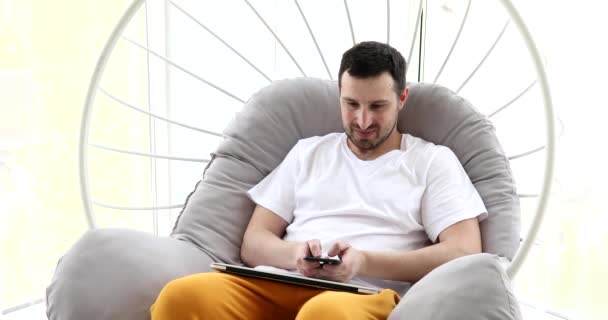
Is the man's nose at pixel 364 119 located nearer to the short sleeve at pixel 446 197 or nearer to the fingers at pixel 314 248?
the short sleeve at pixel 446 197

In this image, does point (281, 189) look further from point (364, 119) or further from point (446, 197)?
point (446, 197)

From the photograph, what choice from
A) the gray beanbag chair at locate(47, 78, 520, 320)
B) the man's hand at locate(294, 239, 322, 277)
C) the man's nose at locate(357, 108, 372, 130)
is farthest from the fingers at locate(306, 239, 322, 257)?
the man's nose at locate(357, 108, 372, 130)

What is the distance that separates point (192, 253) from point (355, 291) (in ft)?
1.47

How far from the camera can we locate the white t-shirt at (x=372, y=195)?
5.68 feet

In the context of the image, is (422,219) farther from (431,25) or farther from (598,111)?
(431,25)

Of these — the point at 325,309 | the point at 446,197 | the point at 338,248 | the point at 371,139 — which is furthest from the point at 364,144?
the point at 325,309

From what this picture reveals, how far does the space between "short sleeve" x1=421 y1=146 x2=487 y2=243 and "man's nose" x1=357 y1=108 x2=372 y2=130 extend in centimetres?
17

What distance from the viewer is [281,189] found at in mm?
1885

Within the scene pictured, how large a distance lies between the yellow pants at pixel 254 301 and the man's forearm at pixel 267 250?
5.3 inches

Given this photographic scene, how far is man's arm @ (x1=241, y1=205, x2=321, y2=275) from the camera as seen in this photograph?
68.0 inches

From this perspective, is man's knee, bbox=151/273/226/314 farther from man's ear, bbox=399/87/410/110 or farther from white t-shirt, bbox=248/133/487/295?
man's ear, bbox=399/87/410/110

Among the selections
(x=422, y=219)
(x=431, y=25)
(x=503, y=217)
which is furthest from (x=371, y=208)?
(x=431, y=25)

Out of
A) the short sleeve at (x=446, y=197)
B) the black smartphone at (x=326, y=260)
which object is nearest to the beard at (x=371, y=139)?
the short sleeve at (x=446, y=197)

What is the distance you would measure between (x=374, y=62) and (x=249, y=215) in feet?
1.58
